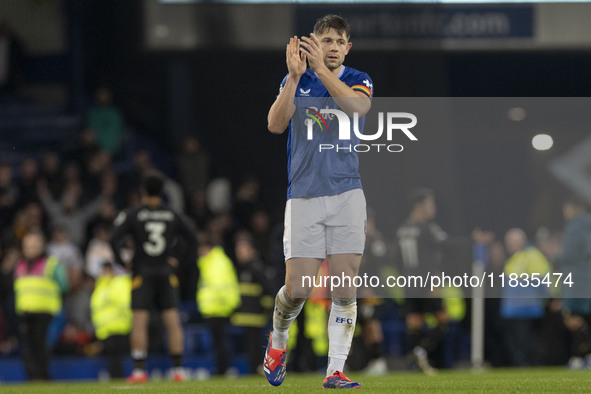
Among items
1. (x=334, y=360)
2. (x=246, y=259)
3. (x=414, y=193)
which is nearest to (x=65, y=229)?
(x=246, y=259)

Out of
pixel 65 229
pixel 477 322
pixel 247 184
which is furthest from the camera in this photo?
pixel 247 184

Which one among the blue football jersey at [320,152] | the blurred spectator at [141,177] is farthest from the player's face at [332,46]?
the blurred spectator at [141,177]

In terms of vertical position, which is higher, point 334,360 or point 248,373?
point 334,360

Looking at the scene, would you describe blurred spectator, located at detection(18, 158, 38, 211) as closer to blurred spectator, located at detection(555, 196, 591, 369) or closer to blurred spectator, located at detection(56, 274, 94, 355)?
blurred spectator, located at detection(56, 274, 94, 355)

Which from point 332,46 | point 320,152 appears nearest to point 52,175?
point 320,152

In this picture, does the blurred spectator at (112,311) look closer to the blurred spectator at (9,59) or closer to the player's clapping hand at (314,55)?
the blurred spectator at (9,59)

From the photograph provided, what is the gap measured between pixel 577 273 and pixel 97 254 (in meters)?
6.29

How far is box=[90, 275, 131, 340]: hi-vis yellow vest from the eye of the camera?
542 inches

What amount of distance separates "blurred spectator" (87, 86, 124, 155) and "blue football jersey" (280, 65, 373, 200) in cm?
1118

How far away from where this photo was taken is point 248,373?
1441cm

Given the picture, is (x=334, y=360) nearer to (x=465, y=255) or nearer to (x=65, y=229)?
(x=465, y=255)

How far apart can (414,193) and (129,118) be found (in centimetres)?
853

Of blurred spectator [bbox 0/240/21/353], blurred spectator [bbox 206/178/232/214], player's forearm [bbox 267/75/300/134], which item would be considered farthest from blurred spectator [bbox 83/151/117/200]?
player's forearm [bbox 267/75/300/134]

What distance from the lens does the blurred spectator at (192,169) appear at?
17609 mm
